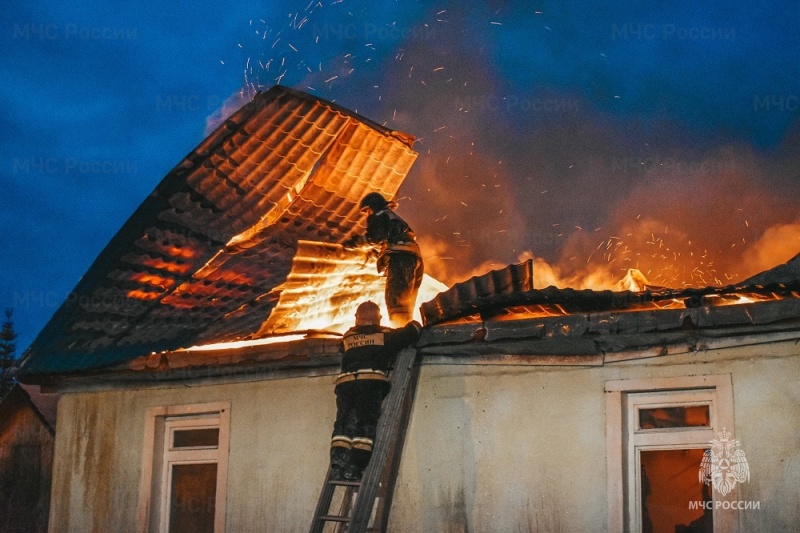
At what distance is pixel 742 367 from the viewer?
7.40 meters

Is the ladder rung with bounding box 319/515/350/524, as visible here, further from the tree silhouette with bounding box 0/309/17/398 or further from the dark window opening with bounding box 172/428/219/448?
the tree silhouette with bounding box 0/309/17/398

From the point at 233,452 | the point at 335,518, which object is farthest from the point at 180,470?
the point at 335,518

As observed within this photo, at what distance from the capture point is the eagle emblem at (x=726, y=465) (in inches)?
283

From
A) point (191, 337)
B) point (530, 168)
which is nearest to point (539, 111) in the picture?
point (530, 168)

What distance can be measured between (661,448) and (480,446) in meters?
1.47

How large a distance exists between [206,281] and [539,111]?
1531 cm

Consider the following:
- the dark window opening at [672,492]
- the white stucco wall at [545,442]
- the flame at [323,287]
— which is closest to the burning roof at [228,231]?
the flame at [323,287]

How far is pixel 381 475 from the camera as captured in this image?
7895 mm

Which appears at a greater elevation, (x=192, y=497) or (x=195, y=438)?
(x=195, y=438)

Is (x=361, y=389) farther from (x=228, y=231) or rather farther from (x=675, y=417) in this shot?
(x=228, y=231)

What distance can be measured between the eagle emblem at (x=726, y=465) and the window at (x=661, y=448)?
0.29ft

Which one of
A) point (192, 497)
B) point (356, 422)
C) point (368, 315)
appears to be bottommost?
point (192, 497)

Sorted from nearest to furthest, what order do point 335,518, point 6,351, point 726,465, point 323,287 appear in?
point 726,465 < point 335,518 < point 323,287 < point 6,351

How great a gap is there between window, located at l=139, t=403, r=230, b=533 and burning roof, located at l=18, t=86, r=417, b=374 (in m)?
0.88
